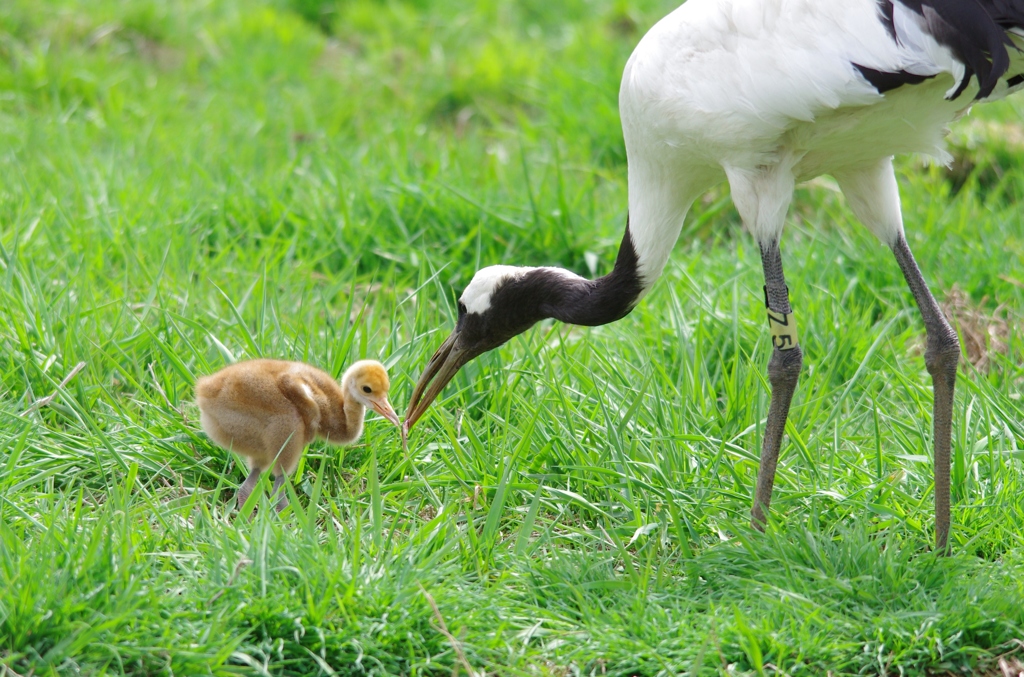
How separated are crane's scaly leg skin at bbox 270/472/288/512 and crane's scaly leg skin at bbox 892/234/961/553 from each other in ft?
6.57

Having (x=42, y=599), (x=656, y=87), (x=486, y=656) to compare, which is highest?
(x=656, y=87)

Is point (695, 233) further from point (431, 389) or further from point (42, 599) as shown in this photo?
point (42, 599)

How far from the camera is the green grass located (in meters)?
2.94

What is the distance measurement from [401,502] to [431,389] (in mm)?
528

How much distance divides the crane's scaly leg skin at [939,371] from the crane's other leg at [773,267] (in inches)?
18.5

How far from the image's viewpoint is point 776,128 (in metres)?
3.42

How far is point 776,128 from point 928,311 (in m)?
0.88

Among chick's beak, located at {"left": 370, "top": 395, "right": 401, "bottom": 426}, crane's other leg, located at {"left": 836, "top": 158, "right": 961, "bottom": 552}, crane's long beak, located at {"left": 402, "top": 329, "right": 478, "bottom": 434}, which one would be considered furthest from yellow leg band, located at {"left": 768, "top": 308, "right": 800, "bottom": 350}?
chick's beak, located at {"left": 370, "top": 395, "right": 401, "bottom": 426}

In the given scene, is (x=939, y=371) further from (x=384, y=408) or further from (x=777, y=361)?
(x=384, y=408)

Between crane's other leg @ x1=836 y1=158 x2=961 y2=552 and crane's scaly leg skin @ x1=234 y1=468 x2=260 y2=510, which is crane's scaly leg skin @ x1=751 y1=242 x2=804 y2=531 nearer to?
crane's other leg @ x1=836 y1=158 x2=961 y2=552

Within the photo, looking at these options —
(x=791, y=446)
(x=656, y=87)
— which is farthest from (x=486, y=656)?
(x=656, y=87)

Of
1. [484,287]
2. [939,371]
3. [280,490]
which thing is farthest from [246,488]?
[939,371]

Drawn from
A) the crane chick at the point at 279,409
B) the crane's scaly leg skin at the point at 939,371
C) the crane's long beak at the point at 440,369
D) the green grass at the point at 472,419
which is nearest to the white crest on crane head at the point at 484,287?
the crane's long beak at the point at 440,369

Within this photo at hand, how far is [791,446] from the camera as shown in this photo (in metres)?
3.89
